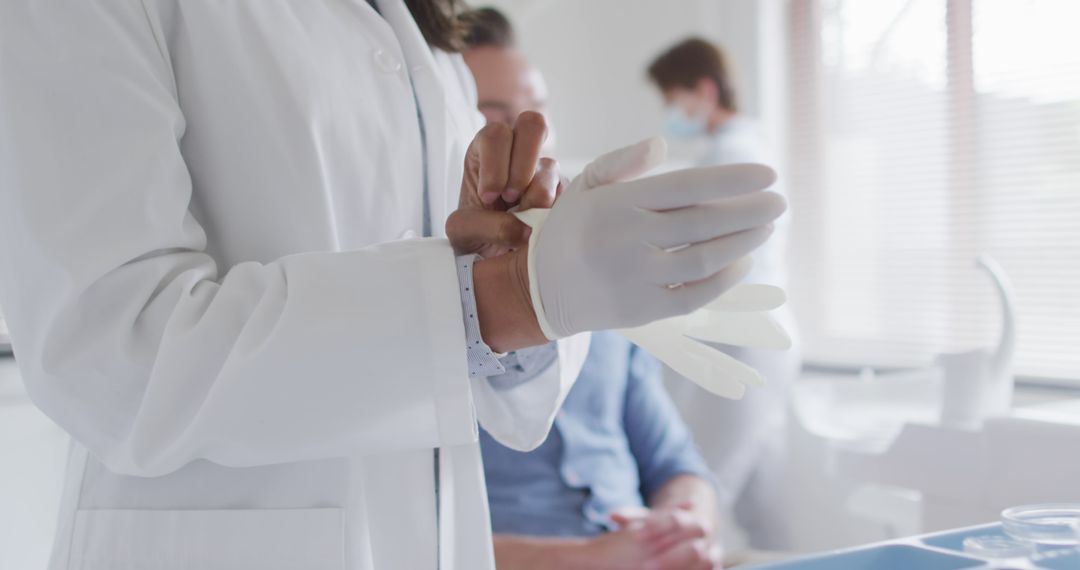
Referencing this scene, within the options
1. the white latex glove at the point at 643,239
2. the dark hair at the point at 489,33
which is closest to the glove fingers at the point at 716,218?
the white latex glove at the point at 643,239

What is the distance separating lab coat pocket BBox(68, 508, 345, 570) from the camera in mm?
688

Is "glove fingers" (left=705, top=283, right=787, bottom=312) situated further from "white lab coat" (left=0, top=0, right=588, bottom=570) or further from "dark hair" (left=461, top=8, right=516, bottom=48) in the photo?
"dark hair" (left=461, top=8, right=516, bottom=48)

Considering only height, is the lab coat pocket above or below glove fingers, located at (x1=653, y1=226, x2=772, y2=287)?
below

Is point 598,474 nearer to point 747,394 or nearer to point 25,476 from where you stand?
point 25,476

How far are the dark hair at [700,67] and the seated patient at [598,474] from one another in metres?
1.16

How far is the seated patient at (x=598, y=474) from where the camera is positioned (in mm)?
1288

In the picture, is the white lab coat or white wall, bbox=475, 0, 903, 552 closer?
the white lab coat

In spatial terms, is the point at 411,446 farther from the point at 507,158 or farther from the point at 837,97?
the point at 837,97

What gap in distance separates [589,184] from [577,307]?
0.25 ft

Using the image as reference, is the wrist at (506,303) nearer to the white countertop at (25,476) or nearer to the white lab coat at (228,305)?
the white lab coat at (228,305)

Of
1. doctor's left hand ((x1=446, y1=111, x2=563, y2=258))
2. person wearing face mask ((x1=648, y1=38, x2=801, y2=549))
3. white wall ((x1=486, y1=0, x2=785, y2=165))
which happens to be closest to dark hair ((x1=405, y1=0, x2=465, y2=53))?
doctor's left hand ((x1=446, y1=111, x2=563, y2=258))

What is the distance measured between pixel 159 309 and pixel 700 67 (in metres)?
2.32

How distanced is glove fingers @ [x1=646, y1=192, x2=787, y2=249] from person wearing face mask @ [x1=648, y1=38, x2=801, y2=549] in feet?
6.23

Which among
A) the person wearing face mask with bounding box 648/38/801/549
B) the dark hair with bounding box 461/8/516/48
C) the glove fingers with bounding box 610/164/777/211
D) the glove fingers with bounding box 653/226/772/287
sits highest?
the dark hair with bounding box 461/8/516/48
